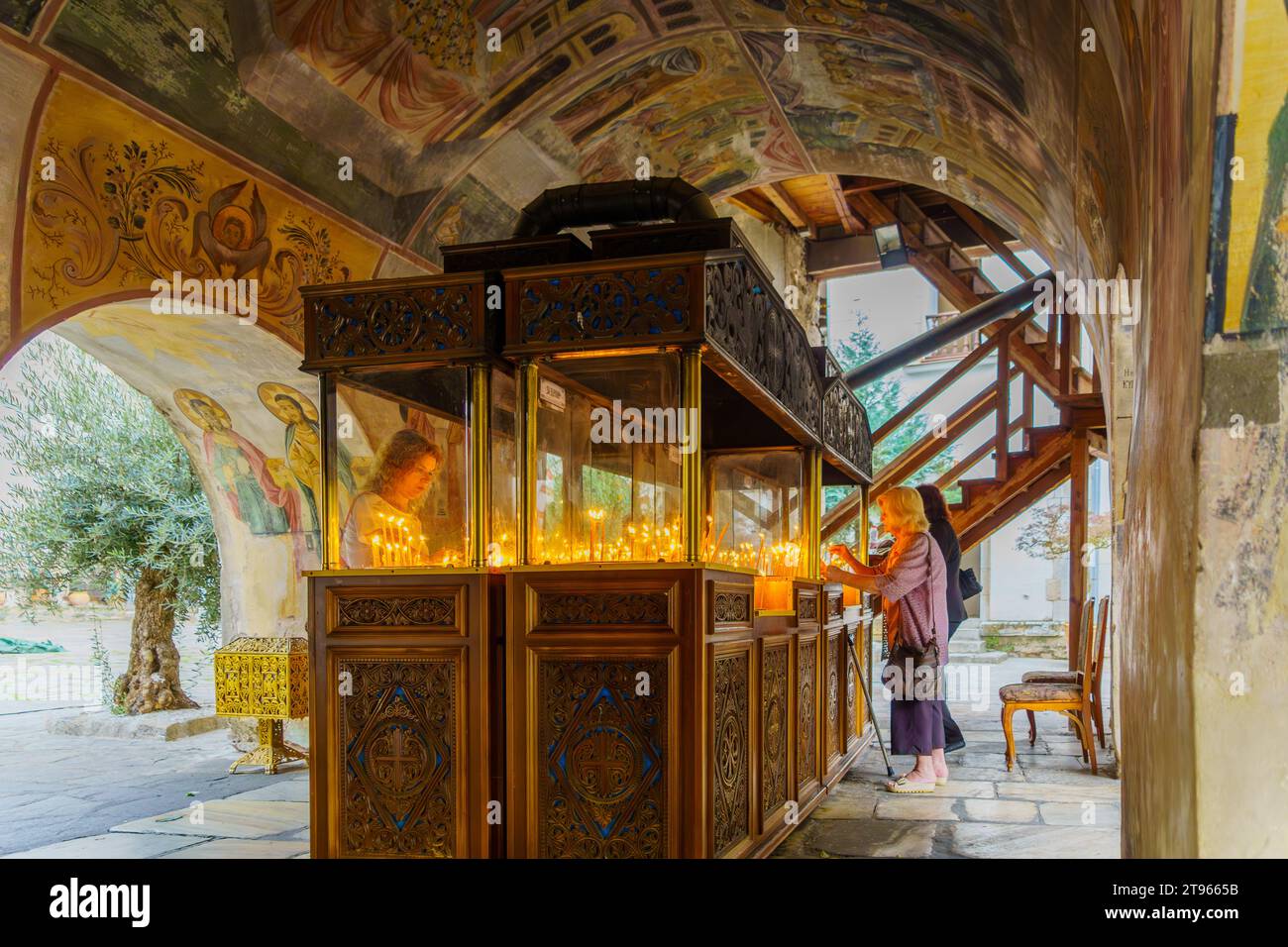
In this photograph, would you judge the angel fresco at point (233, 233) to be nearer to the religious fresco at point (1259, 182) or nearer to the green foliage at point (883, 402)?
the religious fresco at point (1259, 182)

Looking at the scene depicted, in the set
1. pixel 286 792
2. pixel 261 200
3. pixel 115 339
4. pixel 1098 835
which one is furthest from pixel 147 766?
pixel 1098 835

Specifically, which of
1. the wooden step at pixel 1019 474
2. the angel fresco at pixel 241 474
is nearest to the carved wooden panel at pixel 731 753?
the angel fresco at pixel 241 474

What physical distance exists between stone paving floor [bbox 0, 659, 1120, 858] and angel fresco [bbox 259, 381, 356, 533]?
189 cm

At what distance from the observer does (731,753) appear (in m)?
4.32

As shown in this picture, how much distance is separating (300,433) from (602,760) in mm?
4356

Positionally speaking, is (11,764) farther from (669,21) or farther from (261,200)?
(669,21)

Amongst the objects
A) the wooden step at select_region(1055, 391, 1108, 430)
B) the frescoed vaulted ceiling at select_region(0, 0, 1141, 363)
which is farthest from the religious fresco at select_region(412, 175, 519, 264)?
the wooden step at select_region(1055, 391, 1108, 430)

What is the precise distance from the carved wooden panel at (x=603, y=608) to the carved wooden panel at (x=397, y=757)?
0.43 meters

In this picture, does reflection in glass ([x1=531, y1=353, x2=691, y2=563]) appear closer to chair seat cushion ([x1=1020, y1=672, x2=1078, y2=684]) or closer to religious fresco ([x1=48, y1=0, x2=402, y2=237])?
religious fresco ([x1=48, y1=0, x2=402, y2=237])

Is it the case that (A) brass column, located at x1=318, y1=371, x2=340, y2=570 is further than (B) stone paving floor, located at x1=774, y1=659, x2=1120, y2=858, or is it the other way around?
(B) stone paving floor, located at x1=774, y1=659, x2=1120, y2=858

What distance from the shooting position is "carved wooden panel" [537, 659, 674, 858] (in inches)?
153

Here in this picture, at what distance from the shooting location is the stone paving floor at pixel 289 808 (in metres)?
5.07

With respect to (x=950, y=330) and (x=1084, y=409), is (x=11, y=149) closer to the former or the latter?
(x=1084, y=409)

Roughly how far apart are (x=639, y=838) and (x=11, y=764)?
614 cm
